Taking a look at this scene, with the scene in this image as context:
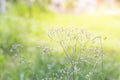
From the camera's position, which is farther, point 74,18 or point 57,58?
point 74,18

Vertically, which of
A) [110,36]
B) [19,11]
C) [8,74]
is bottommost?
[8,74]

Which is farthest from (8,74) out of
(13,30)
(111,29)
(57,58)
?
(111,29)

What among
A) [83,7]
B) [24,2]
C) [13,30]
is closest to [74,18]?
[83,7]

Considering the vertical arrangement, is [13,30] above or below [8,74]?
above

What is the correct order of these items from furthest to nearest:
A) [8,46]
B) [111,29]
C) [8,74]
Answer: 1. [111,29]
2. [8,46]
3. [8,74]

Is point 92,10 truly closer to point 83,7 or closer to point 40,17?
point 83,7

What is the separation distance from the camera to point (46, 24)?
7809 mm

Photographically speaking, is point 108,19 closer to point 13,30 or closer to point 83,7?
point 83,7

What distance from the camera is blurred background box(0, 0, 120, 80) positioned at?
16.5ft

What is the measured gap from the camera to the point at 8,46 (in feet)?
19.3

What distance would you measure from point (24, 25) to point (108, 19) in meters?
2.61

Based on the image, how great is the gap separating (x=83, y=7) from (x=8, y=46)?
12.2ft

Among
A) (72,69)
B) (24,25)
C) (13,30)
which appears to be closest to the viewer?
(72,69)

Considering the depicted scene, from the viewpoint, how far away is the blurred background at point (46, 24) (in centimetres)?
504
